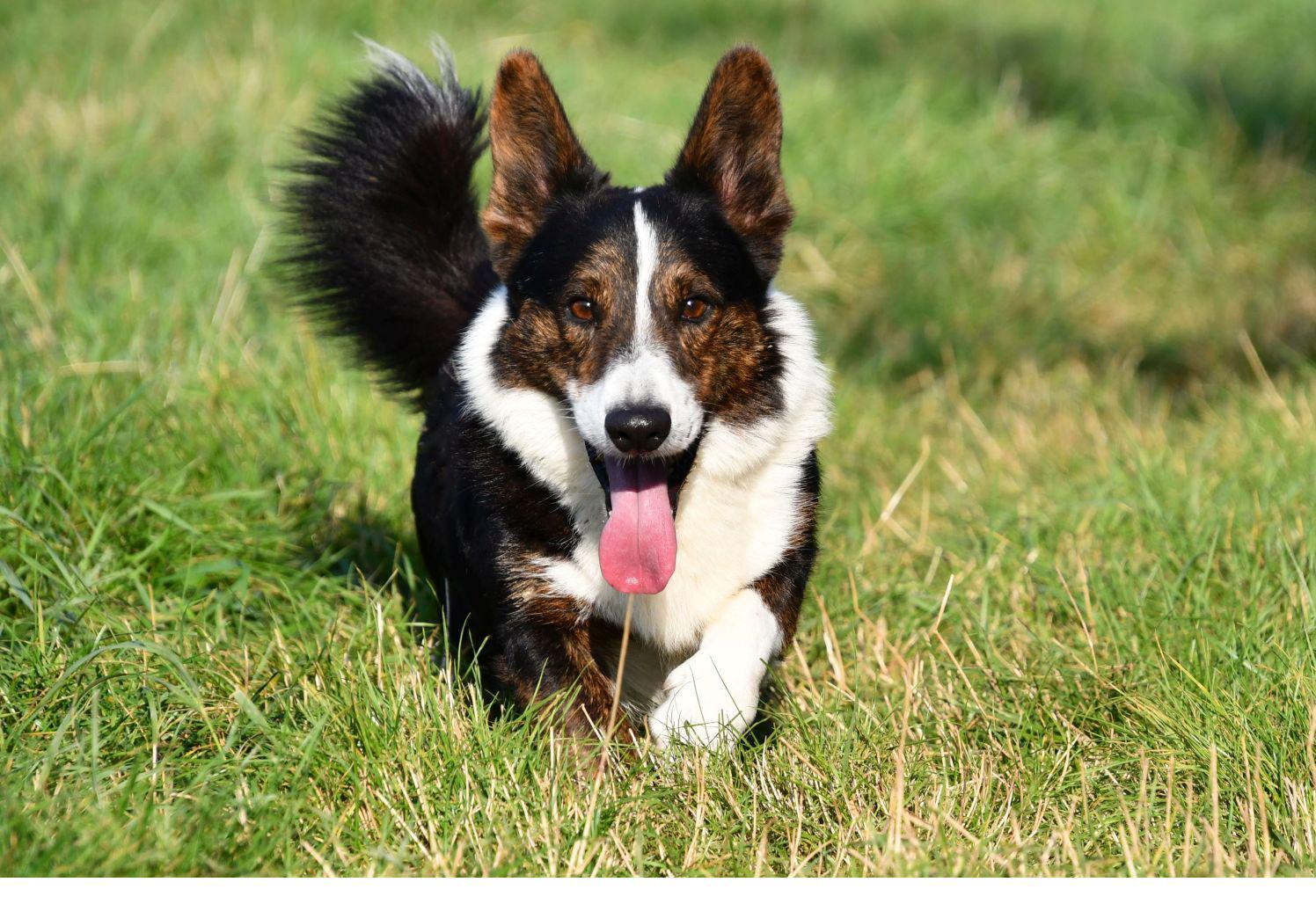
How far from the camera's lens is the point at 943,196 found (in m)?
6.89

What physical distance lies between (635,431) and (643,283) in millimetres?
450

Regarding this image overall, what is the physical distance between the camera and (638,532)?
114 inches

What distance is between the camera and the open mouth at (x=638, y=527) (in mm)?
2879

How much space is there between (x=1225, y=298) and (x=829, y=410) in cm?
417

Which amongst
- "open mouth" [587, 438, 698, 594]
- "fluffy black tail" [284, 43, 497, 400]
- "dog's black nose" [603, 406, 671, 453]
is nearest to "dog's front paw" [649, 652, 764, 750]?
"open mouth" [587, 438, 698, 594]

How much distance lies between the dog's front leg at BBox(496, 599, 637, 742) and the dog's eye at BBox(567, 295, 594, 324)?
624 mm

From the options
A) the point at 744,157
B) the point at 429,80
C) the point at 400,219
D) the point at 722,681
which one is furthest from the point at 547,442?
the point at 429,80

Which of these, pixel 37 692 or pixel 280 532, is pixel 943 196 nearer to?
pixel 280 532

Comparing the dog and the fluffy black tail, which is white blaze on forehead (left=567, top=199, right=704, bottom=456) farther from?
the fluffy black tail

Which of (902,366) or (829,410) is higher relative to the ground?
(829,410)

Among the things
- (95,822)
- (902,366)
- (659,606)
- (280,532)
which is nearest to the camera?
(95,822)

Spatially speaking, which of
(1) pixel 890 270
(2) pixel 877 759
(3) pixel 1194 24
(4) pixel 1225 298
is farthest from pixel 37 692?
(3) pixel 1194 24

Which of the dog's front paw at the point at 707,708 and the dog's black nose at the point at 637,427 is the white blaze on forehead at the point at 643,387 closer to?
the dog's black nose at the point at 637,427

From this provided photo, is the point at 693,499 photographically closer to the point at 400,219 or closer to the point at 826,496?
the point at 400,219
